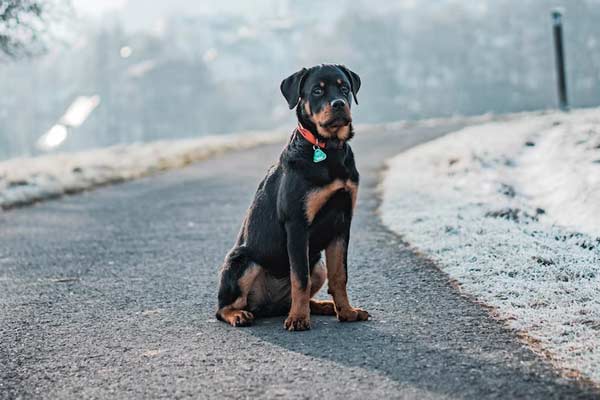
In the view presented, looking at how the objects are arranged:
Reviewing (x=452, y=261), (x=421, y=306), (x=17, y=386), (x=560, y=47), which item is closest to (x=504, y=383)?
(x=421, y=306)

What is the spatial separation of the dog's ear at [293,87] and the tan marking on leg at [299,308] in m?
1.07

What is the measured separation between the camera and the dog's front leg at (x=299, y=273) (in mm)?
4395

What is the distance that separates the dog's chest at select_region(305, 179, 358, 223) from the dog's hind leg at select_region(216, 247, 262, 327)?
0.57 meters

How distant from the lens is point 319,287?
486 cm

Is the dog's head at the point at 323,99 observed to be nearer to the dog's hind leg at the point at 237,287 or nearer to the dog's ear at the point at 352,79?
Answer: the dog's ear at the point at 352,79

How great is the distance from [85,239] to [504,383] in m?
6.67

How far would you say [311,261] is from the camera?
477cm

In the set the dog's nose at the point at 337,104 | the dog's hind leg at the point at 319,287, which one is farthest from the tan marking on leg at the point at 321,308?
the dog's nose at the point at 337,104

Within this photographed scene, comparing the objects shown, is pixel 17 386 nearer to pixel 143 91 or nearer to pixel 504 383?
pixel 504 383

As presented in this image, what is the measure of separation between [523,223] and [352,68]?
6593 centimetres

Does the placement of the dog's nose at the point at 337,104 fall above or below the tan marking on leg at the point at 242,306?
above

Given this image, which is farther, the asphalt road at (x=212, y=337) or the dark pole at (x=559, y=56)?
the dark pole at (x=559, y=56)

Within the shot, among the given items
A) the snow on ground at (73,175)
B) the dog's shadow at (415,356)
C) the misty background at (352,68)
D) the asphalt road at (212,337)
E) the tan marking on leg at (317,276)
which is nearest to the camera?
the dog's shadow at (415,356)

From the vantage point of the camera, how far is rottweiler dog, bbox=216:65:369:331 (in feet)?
14.5
